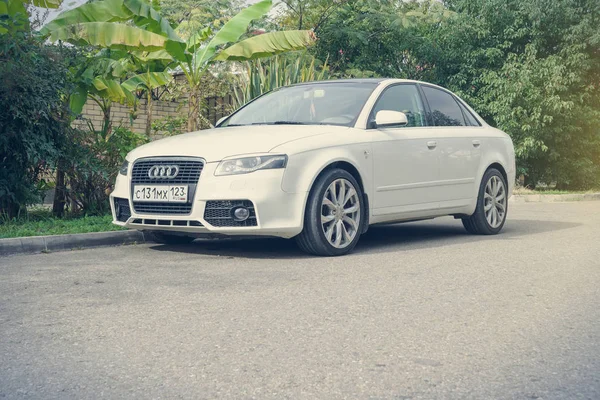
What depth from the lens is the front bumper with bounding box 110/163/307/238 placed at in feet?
23.6

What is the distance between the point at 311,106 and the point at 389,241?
173cm

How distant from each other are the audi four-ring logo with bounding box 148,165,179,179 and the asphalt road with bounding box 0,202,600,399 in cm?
74

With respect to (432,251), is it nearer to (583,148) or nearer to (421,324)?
(421,324)

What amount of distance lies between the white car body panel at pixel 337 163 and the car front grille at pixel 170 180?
5 cm

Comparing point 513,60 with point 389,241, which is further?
point 513,60

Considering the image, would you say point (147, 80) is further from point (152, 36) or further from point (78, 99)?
point (78, 99)

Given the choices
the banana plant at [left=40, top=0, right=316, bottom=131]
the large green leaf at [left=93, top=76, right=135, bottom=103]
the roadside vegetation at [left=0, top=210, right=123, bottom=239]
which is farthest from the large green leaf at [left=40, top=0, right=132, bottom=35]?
the roadside vegetation at [left=0, top=210, right=123, bottom=239]

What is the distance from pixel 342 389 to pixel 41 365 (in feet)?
4.74

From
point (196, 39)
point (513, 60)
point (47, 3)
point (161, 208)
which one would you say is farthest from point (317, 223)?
Result: point (513, 60)

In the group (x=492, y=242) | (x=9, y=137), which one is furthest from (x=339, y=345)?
(x=9, y=137)

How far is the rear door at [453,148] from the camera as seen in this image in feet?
29.7

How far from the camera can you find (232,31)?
13.2 m

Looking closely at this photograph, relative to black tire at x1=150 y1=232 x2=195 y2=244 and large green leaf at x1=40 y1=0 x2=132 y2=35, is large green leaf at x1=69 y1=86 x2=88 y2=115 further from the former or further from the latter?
black tire at x1=150 y1=232 x2=195 y2=244

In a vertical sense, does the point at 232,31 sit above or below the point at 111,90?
above
